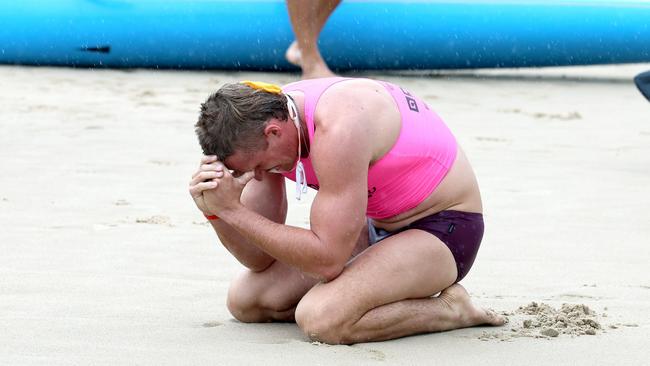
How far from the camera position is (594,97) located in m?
9.01

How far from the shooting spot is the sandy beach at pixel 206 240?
115 inches

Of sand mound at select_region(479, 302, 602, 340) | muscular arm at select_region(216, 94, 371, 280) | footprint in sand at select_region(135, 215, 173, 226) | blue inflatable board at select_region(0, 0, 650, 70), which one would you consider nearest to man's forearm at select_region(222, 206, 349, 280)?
muscular arm at select_region(216, 94, 371, 280)

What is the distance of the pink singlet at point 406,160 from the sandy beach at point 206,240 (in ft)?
1.23

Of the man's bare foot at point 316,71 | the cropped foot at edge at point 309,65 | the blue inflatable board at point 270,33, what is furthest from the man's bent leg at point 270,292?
the blue inflatable board at point 270,33

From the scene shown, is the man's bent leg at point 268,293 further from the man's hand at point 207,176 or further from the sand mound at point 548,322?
the sand mound at point 548,322

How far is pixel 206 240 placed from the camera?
4.28 m

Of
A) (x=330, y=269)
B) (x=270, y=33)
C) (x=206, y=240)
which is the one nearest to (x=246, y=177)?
(x=330, y=269)

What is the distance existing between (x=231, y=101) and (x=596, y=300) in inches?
50.7

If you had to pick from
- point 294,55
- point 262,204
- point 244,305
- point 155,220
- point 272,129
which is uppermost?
point 272,129

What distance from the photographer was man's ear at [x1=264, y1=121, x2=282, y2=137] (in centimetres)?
288

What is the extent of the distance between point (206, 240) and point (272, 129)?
146cm

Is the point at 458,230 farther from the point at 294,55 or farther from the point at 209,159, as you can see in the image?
the point at 294,55

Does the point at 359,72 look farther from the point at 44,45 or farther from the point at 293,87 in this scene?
the point at 293,87

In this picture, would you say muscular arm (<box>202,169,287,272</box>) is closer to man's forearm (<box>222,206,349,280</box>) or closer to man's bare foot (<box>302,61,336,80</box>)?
man's forearm (<box>222,206,349,280</box>)
